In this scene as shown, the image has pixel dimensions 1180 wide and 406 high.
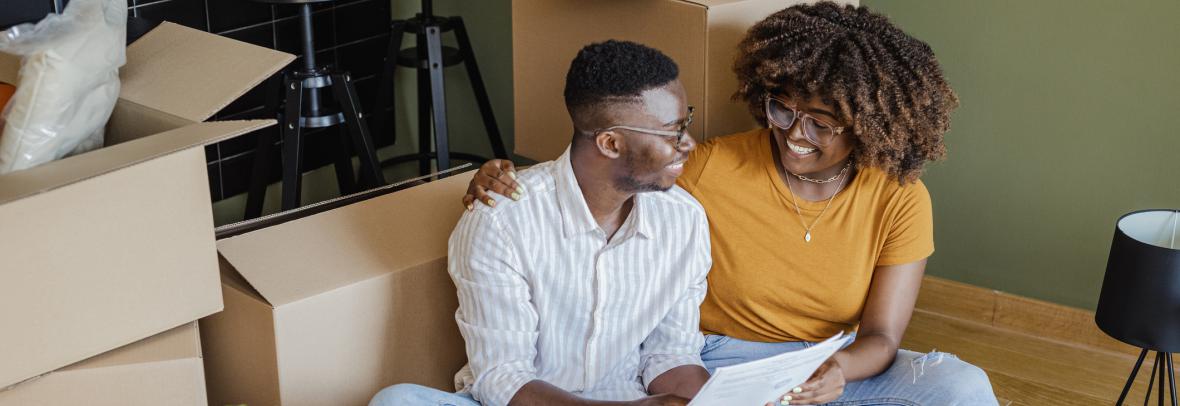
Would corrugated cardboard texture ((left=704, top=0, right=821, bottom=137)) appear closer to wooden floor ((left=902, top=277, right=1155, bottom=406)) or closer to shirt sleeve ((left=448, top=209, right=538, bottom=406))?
shirt sleeve ((left=448, top=209, right=538, bottom=406))

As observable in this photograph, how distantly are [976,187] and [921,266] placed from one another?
33.7 inches

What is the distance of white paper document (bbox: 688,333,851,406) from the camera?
1.34 metres

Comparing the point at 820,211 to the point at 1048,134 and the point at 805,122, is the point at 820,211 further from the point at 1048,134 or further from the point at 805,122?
the point at 1048,134

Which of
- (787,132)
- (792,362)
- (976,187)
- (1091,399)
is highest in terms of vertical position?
(787,132)

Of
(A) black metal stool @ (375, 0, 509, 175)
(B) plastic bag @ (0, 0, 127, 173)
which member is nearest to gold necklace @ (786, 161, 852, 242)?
(B) plastic bag @ (0, 0, 127, 173)

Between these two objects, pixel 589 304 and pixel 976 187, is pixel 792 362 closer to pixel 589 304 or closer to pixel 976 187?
pixel 589 304

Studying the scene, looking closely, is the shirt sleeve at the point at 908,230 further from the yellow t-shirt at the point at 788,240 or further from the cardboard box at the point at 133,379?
the cardboard box at the point at 133,379

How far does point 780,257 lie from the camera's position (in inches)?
70.7

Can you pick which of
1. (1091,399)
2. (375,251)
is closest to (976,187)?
(1091,399)

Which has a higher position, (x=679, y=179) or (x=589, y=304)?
(x=679, y=179)

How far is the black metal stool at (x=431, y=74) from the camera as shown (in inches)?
107

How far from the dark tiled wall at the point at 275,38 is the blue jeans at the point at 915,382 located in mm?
1415

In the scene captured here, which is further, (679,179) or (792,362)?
(679,179)

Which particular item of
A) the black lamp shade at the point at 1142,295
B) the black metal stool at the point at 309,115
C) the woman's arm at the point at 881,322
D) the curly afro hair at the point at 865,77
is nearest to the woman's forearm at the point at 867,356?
the woman's arm at the point at 881,322
